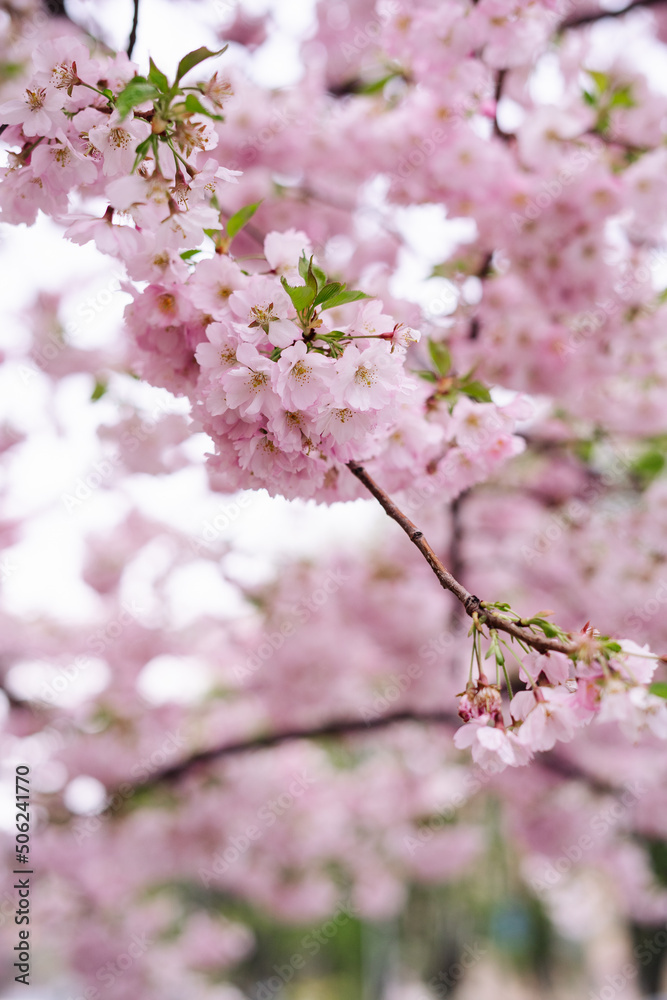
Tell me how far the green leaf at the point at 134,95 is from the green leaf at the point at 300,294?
10.3 inches

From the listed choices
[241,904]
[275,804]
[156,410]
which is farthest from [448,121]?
[241,904]

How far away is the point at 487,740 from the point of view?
0.86m

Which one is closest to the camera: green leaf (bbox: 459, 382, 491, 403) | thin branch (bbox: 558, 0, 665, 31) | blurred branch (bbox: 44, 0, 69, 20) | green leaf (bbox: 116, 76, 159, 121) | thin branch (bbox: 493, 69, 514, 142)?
green leaf (bbox: 116, 76, 159, 121)

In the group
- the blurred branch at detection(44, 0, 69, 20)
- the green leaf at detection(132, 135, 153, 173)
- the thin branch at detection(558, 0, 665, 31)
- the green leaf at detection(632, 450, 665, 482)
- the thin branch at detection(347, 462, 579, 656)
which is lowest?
the thin branch at detection(347, 462, 579, 656)

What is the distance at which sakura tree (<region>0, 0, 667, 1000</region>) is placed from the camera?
928mm

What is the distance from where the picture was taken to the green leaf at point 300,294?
89cm

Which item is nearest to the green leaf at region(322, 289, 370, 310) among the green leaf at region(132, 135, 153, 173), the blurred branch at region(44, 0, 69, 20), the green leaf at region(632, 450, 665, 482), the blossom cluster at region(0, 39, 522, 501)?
the blossom cluster at region(0, 39, 522, 501)

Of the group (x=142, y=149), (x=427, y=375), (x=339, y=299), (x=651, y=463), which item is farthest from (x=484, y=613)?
(x=651, y=463)

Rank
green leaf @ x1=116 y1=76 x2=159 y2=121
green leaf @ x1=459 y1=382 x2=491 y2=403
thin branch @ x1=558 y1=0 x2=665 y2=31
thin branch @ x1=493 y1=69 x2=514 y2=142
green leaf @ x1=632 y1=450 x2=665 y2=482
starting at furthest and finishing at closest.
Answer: green leaf @ x1=632 y1=450 x2=665 y2=482, thin branch @ x1=558 y1=0 x2=665 y2=31, thin branch @ x1=493 y1=69 x2=514 y2=142, green leaf @ x1=459 y1=382 x2=491 y2=403, green leaf @ x1=116 y1=76 x2=159 y2=121

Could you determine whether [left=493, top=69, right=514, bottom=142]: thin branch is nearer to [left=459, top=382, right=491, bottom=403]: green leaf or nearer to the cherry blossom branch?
[left=459, top=382, right=491, bottom=403]: green leaf

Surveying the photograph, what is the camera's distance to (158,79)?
2.81ft

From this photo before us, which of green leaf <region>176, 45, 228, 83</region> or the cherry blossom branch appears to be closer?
green leaf <region>176, 45, 228, 83</region>

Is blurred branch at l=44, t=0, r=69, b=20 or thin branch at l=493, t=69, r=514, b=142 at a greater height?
blurred branch at l=44, t=0, r=69, b=20

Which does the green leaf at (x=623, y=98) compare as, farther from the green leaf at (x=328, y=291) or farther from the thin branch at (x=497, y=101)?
the green leaf at (x=328, y=291)
